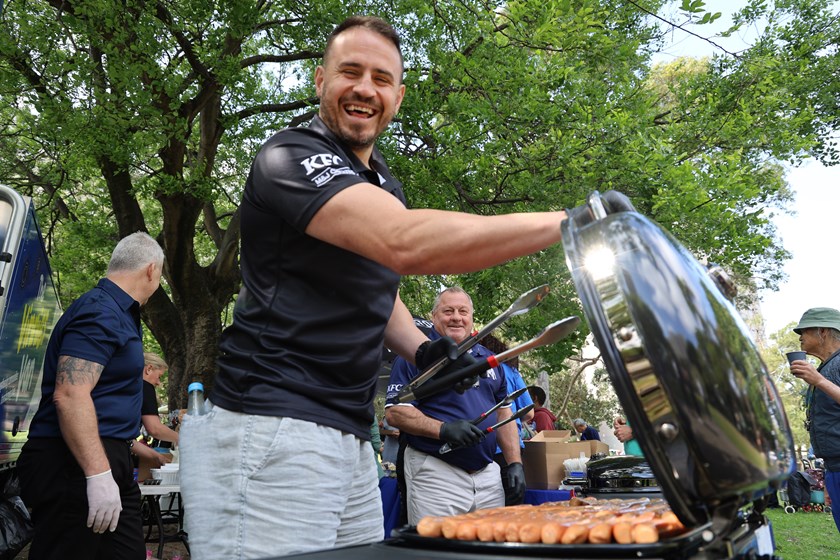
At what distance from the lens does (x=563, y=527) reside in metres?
1.21

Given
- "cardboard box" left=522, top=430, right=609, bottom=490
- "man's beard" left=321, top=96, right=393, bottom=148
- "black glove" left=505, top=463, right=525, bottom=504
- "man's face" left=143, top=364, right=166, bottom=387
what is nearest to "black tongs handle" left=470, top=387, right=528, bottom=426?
"man's beard" left=321, top=96, right=393, bottom=148

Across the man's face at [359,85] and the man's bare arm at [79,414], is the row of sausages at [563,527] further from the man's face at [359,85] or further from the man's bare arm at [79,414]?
the man's bare arm at [79,414]

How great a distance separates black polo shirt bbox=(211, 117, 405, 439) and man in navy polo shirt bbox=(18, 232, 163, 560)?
5.86 ft

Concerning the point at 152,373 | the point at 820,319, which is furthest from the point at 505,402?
the point at 152,373

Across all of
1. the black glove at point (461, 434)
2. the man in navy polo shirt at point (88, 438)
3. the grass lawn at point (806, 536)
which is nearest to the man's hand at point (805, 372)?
the grass lawn at point (806, 536)

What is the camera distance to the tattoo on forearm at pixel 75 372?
3.08m

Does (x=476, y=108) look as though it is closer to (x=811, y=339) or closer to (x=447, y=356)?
(x=811, y=339)

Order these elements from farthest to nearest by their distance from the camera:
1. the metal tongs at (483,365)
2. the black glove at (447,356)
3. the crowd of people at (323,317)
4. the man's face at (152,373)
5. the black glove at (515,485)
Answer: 1. the man's face at (152,373)
2. the black glove at (515,485)
3. the black glove at (447,356)
4. the metal tongs at (483,365)
5. the crowd of people at (323,317)

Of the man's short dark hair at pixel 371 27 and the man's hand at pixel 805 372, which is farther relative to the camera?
the man's hand at pixel 805 372

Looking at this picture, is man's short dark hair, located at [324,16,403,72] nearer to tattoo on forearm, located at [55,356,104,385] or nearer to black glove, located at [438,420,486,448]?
black glove, located at [438,420,486,448]

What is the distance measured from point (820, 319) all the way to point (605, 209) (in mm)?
5391

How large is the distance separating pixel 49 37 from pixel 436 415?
A: 27.2ft

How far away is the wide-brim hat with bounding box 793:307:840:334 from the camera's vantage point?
18.5ft

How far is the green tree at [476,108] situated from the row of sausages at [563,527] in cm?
694
